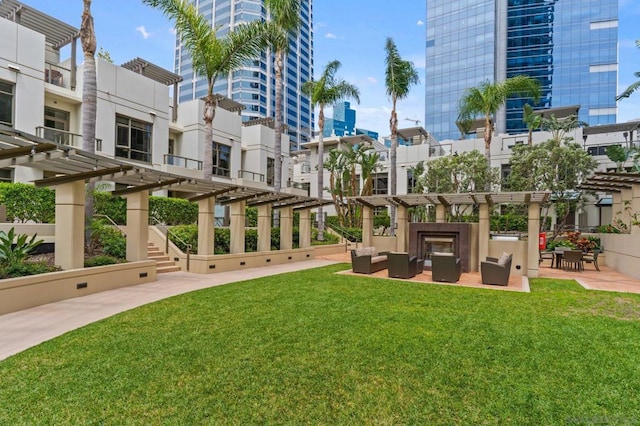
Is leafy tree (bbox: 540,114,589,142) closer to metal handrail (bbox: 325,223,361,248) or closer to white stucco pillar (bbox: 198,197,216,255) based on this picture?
metal handrail (bbox: 325,223,361,248)

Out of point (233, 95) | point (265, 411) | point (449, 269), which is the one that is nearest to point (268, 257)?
point (449, 269)

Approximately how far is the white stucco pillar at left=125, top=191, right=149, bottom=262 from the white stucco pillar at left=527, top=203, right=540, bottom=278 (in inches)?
530

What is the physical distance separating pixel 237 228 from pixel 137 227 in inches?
177

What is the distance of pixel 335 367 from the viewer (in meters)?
4.77

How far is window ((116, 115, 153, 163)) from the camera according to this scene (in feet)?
68.6

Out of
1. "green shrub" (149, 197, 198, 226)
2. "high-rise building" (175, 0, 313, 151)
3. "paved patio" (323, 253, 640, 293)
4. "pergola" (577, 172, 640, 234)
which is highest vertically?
"high-rise building" (175, 0, 313, 151)

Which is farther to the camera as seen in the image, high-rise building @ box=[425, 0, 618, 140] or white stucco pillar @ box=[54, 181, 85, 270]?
high-rise building @ box=[425, 0, 618, 140]

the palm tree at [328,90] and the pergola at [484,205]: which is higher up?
the palm tree at [328,90]

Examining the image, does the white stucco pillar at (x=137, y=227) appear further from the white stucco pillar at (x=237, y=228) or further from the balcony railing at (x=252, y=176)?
the balcony railing at (x=252, y=176)

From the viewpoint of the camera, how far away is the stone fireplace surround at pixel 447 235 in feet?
46.2

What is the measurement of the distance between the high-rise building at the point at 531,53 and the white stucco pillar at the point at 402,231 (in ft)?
222

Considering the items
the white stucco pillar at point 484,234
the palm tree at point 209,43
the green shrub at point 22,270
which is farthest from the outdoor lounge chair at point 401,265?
the green shrub at point 22,270

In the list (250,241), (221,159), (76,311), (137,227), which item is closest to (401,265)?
(250,241)

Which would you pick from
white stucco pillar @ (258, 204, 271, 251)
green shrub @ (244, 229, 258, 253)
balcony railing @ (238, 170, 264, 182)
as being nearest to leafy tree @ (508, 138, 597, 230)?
white stucco pillar @ (258, 204, 271, 251)
